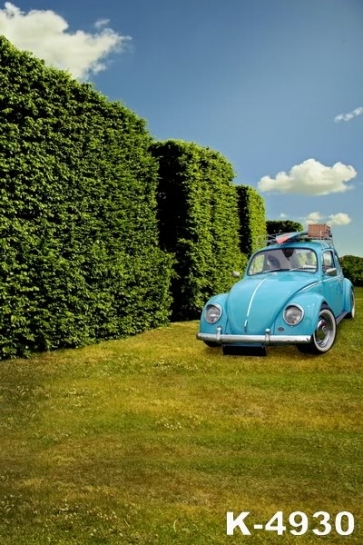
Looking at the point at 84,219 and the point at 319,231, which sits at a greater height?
the point at 84,219

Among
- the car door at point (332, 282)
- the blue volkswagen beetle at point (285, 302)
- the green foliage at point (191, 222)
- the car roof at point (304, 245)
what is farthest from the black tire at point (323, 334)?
the green foliage at point (191, 222)

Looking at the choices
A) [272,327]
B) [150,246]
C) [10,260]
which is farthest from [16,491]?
[150,246]

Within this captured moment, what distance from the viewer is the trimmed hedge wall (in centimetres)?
1377

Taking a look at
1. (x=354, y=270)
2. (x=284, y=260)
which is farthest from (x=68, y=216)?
(x=354, y=270)

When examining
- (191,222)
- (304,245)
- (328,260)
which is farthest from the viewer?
(191,222)

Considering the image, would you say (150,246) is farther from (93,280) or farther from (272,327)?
(272,327)

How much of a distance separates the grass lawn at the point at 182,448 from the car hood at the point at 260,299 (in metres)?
0.91

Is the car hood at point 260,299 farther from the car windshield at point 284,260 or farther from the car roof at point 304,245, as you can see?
the car roof at point 304,245

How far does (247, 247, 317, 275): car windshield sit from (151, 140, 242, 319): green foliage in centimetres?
1043

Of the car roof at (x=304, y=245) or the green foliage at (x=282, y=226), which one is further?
the green foliage at (x=282, y=226)

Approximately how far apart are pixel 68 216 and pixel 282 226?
95.6 feet

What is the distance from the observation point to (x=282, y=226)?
4209 centimetres

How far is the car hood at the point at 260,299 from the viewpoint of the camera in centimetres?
722

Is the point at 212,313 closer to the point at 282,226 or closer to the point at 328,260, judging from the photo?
the point at 328,260
